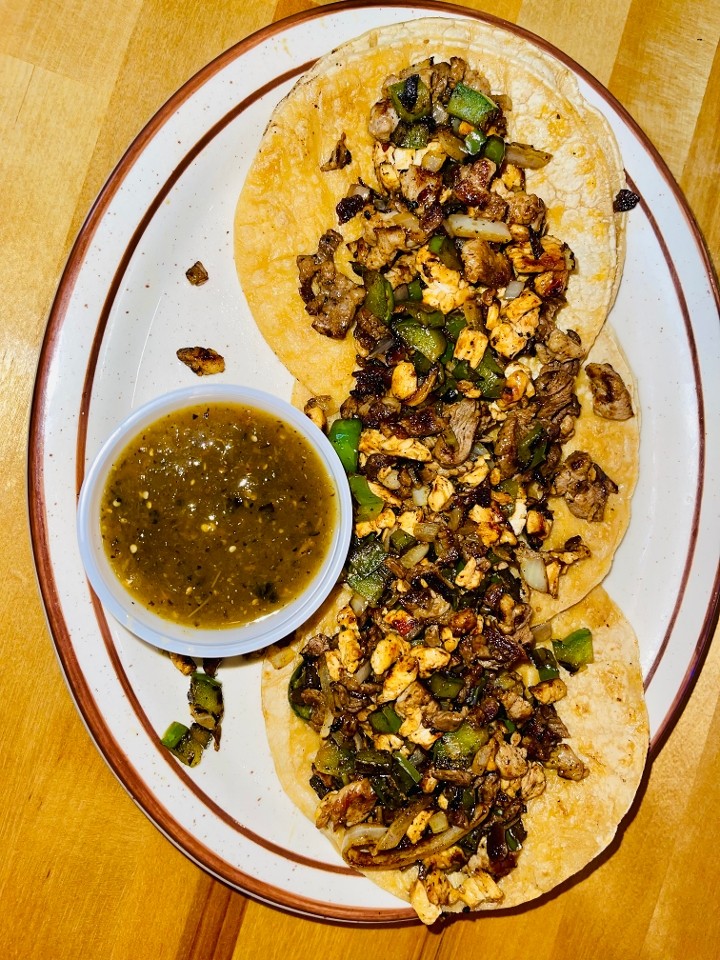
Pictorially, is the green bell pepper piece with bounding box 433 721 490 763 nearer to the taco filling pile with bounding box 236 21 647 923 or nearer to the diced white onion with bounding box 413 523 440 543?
the taco filling pile with bounding box 236 21 647 923

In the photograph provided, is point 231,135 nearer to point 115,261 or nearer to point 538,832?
point 115,261

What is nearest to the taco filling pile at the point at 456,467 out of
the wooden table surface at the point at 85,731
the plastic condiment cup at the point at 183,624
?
the plastic condiment cup at the point at 183,624

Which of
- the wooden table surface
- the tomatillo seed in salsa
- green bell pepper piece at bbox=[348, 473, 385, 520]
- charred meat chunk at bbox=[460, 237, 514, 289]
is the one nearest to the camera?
the tomatillo seed in salsa

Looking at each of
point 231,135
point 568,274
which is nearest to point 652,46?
point 568,274

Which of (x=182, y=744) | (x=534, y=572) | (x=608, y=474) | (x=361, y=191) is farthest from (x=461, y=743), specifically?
(x=361, y=191)

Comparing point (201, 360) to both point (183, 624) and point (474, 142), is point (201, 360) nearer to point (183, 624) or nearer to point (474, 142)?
point (183, 624)

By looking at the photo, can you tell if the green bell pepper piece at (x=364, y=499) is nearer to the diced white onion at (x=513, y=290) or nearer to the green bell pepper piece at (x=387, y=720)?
the green bell pepper piece at (x=387, y=720)

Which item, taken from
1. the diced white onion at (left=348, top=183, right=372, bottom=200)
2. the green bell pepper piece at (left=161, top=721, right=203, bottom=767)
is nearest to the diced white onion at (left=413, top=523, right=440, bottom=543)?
the green bell pepper piece at (left=161, top=721, right=203, bottom=767)
